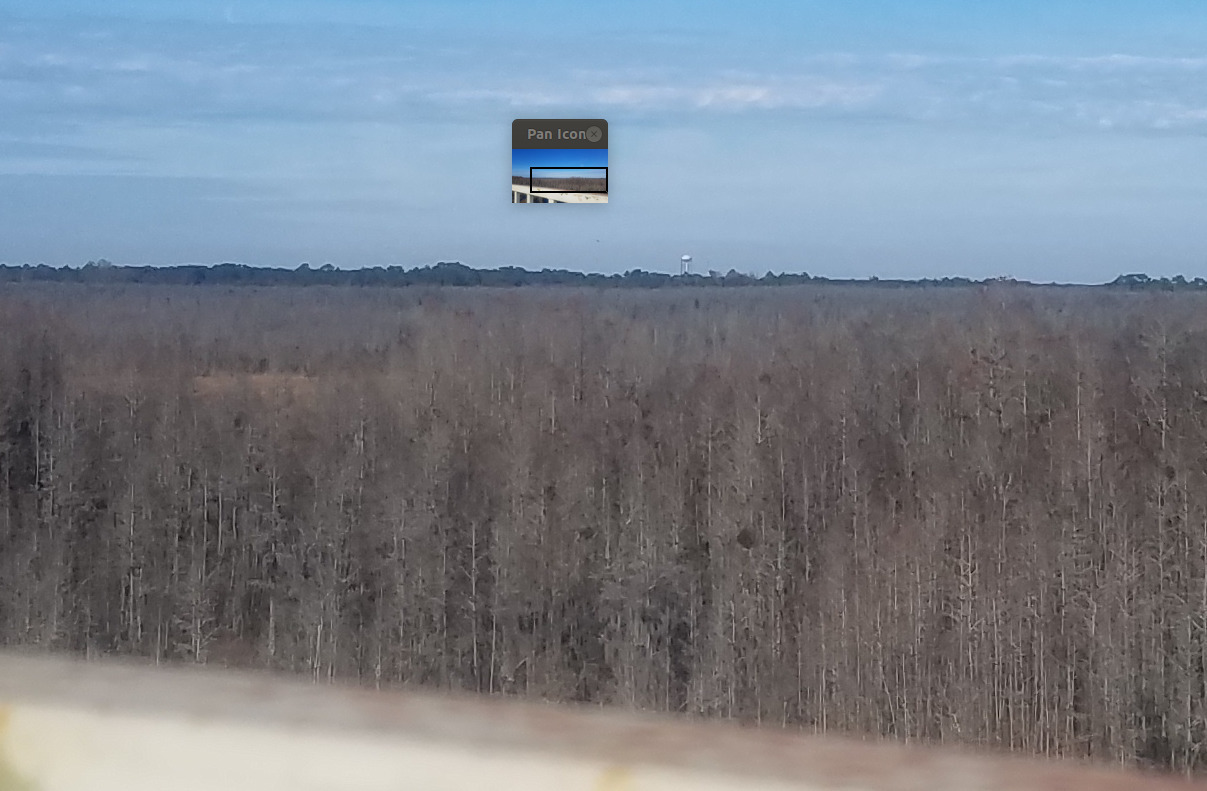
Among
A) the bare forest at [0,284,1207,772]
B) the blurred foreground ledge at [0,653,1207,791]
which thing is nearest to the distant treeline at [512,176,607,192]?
the blurred foreground ledge at [0,653,1207,791]

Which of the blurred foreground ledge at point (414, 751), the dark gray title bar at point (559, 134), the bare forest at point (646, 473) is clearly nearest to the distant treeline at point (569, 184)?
the dark gray title bar at point (559, 134)

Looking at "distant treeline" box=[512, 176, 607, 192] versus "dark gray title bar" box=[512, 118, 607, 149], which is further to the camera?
"dark gray title bar" box=[512, 118, 607, 149]

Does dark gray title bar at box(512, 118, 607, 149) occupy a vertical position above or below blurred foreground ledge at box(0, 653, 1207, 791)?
above

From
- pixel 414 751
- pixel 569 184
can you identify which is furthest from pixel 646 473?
pixel 414 751

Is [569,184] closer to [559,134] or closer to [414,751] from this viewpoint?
[559,134]

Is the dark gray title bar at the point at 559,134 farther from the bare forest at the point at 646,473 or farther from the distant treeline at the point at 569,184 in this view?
the bare forest at the point at 646,473

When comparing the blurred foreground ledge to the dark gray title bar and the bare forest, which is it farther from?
the bare forest
